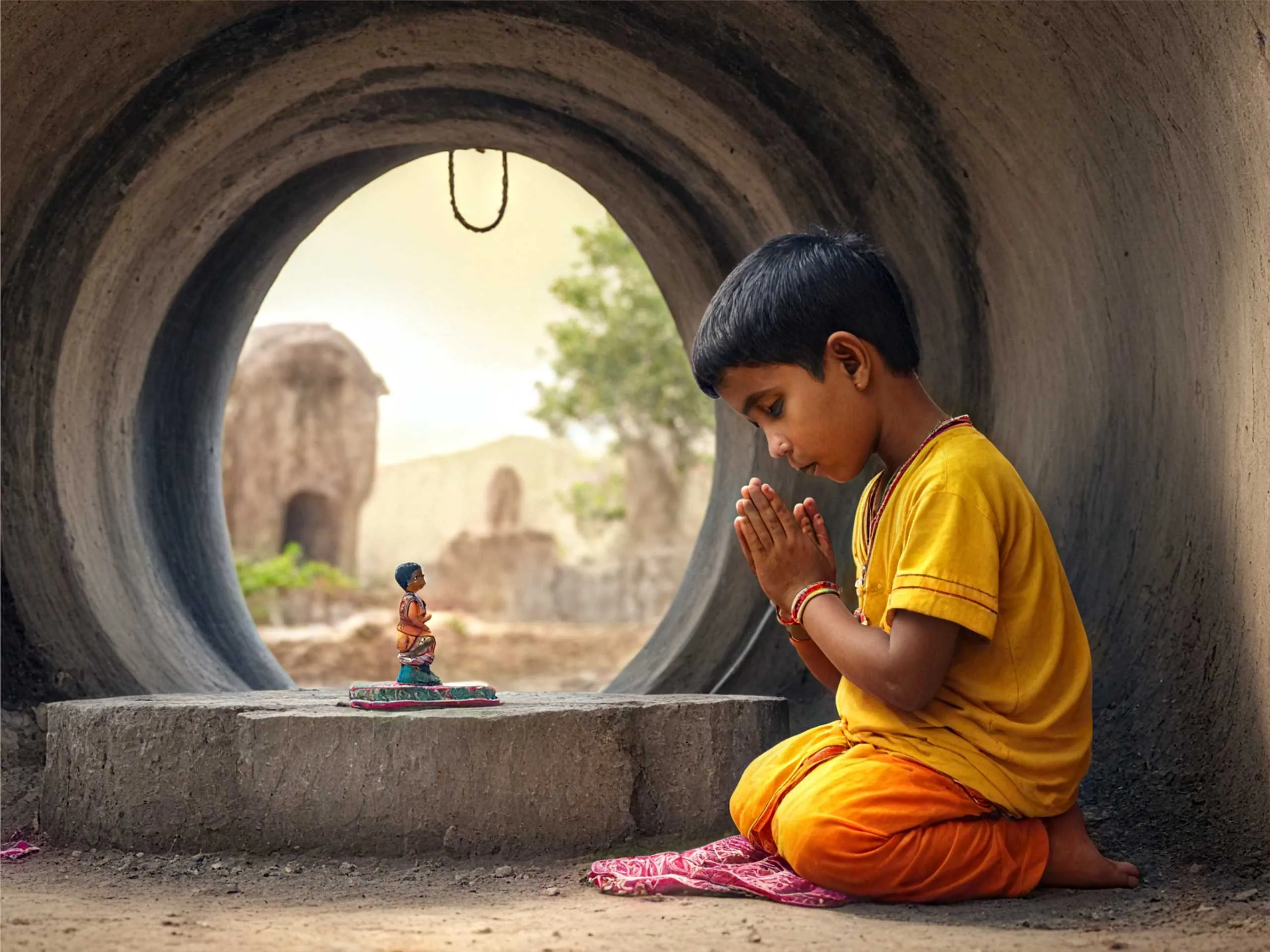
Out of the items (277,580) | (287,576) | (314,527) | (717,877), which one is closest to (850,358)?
(717,877)

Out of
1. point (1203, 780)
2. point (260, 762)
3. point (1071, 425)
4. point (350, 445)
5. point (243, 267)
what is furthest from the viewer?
point (350, 445)

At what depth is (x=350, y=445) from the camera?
2359 centimetres

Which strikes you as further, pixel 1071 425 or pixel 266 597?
pixel 266 597

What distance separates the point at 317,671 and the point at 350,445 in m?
8.79

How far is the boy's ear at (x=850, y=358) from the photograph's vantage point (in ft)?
7.94

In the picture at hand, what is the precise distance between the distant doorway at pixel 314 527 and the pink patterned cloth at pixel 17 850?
A: 21199 mm

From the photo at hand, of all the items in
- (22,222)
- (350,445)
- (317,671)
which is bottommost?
(317,671)

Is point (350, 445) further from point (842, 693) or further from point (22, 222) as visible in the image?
point (842, 693)

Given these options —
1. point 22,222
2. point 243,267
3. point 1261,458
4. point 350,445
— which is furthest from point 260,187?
point 350,445

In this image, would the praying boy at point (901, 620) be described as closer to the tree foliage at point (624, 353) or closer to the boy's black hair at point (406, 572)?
the boy's black hair at point (406, 572)

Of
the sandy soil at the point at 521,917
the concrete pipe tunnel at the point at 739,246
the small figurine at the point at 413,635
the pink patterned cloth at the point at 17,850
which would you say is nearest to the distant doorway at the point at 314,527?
the concrete pipe tunnel at the point at 739,246

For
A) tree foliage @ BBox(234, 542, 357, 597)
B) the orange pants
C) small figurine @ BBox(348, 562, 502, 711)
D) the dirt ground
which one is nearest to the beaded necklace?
the orange pants

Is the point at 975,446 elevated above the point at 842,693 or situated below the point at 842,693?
above

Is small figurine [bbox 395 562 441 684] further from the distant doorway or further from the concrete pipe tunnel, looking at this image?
the distant doorway
